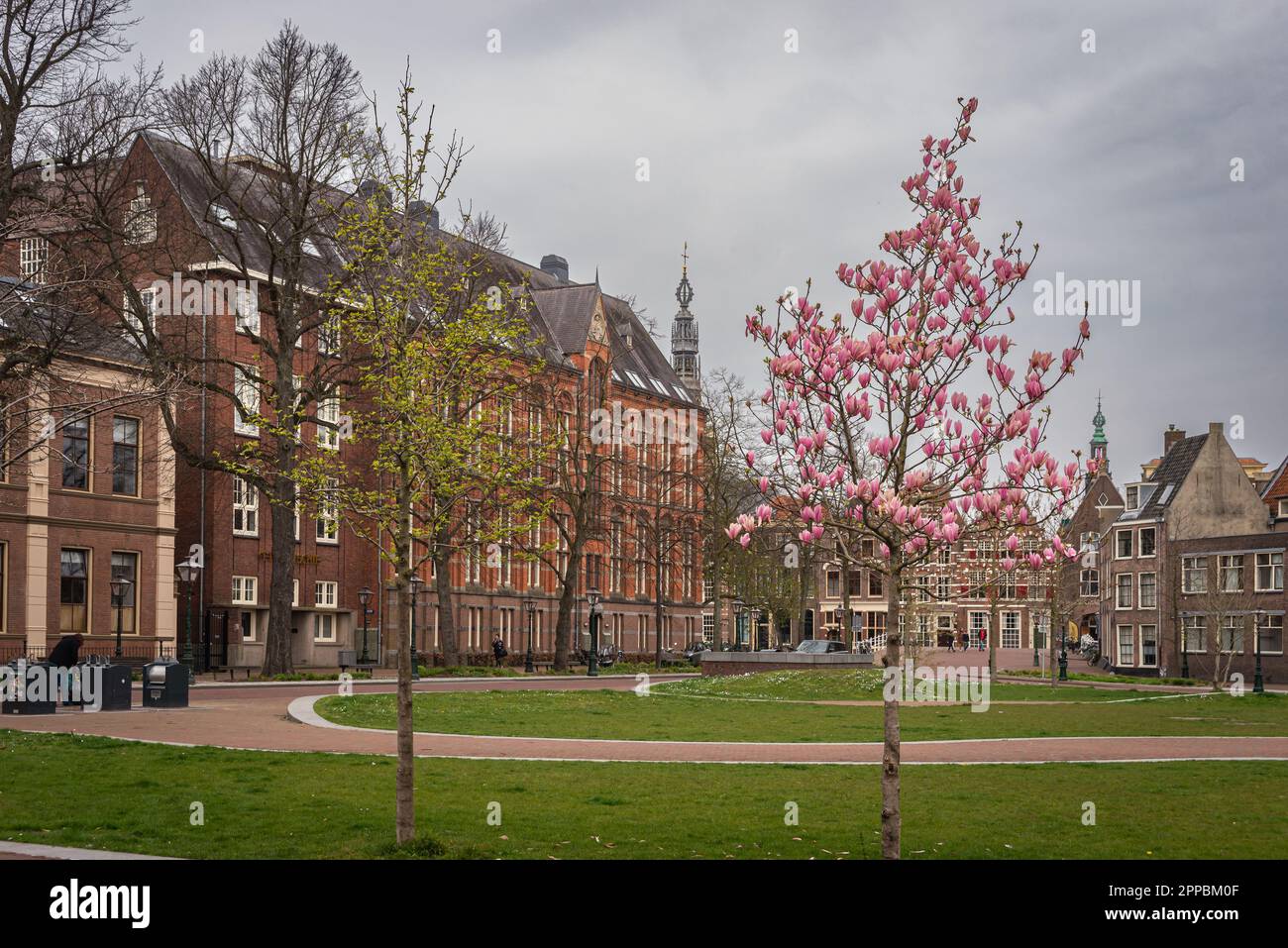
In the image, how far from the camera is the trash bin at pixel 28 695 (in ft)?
88.1

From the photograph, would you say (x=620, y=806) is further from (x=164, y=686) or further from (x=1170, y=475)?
(x=1170, y=475)

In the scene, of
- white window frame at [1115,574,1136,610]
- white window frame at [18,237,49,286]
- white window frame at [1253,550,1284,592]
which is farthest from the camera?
white window frame at [1115,574,1136,610]

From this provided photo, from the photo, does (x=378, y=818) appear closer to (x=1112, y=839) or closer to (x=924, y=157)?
(x=1112, y=839)

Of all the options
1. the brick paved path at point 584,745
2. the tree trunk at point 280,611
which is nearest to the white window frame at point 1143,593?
the tree trunk at point 280,611

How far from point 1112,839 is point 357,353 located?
35478 mm

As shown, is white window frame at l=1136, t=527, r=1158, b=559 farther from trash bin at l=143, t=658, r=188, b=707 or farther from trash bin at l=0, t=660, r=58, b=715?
trash bin at l=0, t=660, r=58, b=715

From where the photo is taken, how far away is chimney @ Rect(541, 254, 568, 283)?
104 m

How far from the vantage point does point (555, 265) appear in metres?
104

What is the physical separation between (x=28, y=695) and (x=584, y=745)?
38.1ft

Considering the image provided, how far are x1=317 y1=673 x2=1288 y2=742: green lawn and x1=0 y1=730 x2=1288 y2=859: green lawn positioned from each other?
6096mm

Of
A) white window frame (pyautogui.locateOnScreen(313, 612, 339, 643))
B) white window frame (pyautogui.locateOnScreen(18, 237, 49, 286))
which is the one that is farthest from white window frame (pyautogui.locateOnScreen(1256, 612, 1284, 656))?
white window frame (pyautogui.locateOnScreen(18, 237, 49, 286))

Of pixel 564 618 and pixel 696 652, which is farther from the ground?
pixel 564 618

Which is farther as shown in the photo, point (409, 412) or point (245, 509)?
point (245, 509)

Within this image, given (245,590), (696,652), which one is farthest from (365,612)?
(696,652)
